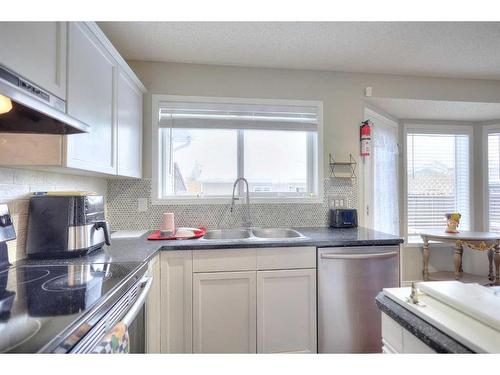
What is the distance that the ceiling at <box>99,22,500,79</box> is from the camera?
5.58ft

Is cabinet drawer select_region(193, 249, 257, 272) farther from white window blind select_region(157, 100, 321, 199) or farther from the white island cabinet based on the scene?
white window blind select_region(157, 100, 321, 199)

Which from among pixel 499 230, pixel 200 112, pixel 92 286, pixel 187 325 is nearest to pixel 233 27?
pixel 200 112

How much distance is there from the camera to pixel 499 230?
9.77ft

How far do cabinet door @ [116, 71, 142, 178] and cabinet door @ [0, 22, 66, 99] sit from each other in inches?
21.7

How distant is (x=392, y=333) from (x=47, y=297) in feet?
3.48

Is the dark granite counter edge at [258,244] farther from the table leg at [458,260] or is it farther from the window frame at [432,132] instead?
the window frame at [432,132]

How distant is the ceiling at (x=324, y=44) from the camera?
170 cm

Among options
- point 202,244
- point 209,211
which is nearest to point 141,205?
point 209,211

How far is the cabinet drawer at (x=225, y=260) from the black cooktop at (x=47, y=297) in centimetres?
48

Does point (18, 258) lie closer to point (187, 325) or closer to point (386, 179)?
point (187, 325)

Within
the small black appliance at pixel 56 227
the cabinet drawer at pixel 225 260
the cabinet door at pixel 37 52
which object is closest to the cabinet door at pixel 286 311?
the cabinet drawer at pixel 225 260

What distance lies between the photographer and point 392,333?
65 cm

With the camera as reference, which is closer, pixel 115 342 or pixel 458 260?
pixel 115 342

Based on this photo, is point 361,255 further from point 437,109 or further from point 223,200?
point 437,109
